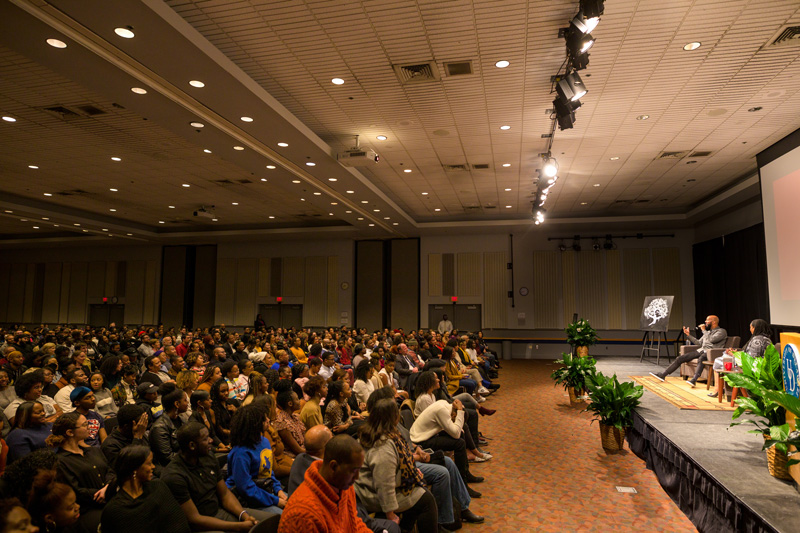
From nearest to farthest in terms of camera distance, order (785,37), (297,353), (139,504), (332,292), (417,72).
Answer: (139,504) < (785,37) < (417,72) < (297,353) < (332,292)

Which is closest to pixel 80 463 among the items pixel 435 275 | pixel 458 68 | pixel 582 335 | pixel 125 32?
pixel 125 32

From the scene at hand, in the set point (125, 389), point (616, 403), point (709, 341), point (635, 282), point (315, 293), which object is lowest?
point (616, 403)

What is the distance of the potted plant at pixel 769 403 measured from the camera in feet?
12.1

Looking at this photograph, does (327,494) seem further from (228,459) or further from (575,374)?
(575,374)

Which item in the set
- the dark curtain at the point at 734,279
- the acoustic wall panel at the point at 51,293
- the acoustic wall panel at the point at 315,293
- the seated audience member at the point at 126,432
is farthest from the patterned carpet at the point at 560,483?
the acoustic wall panel at the point at 51,293

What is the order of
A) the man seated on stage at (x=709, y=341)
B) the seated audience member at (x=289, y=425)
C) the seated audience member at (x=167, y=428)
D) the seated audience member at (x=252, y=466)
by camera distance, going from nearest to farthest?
the seated audience member at (x=252, y=466) → the seated audience member at (x=167, y=428) → the seated audience member at (x=289, y=425) → the man seated on stage at (x=709, y=341)

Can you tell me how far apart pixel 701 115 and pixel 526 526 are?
652cm

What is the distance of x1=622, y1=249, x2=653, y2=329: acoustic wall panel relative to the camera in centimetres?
1609

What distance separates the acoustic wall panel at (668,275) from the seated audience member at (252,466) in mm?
15886

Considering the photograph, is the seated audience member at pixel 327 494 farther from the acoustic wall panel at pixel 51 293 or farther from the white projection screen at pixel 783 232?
the acoustic wall panel at pixel 51 293

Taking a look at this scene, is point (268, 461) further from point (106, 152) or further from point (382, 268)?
point (382, 268)

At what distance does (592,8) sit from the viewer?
4.04 m

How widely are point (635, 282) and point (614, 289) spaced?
2.30ft

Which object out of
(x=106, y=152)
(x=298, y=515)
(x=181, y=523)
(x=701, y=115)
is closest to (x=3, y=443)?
(x=181, y=523)
